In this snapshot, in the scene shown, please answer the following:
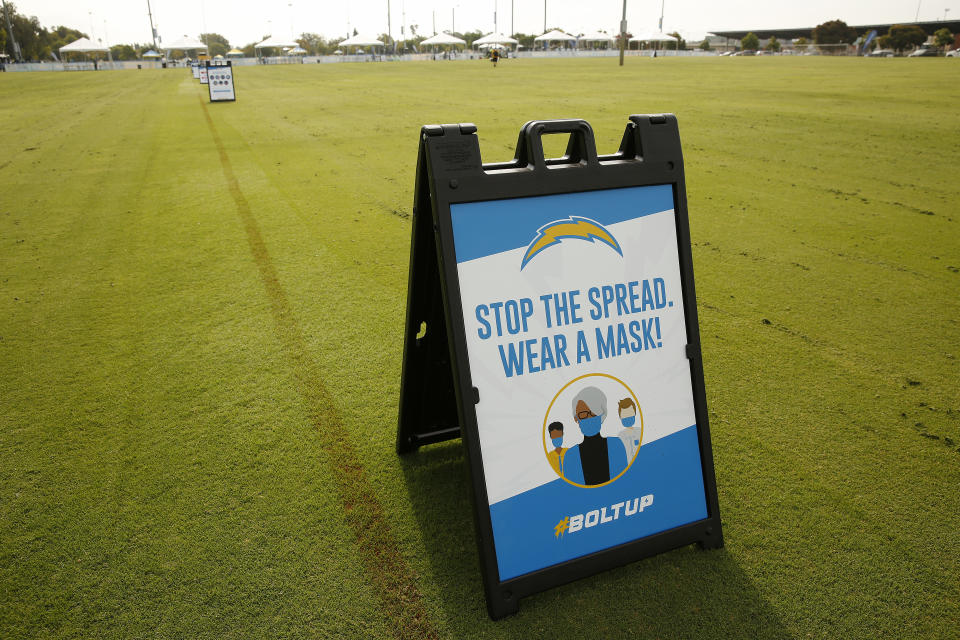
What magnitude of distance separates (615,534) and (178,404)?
7.49 feet

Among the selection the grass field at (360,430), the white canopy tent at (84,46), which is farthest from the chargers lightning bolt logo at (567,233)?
the white canopy tent at (84,46)

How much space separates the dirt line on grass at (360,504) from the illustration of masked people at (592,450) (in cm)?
66

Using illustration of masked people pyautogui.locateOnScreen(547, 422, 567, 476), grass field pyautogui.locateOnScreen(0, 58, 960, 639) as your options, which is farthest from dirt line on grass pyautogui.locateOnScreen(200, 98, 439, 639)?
illustration of masked people pyautogui.locateOnScreen(547, 422, 567, 476)

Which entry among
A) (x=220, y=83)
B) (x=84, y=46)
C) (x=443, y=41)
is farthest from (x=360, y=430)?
(x=84, y=46)

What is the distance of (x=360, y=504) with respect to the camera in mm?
2457

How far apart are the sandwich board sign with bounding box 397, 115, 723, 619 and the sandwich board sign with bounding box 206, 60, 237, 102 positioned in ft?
68.6

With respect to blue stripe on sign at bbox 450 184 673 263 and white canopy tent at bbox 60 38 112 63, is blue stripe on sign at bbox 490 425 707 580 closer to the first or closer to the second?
blue stripe on sign at bbox 450 184 673 263

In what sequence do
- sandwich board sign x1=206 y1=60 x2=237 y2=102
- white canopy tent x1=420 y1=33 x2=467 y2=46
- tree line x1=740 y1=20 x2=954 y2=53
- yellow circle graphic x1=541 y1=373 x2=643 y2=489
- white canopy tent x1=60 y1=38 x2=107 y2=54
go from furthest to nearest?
white canopy tent x1=420 y1=33 x2=467 y2=46, white canopy tent x1=60 y1=38 x2=107 y2=54, tree line x1=740 y1=20 x2=954 y2=53, sandwich board sign x1=206 y1=60 x2=237 y2=102, yellow circle graphic x1=541 y1=373 x2=643 y2=489

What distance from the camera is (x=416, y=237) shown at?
2111 millimetres

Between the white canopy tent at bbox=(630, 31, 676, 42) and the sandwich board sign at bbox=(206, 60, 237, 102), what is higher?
the white canopy tent at bbox=(630, 31, 676, 42)

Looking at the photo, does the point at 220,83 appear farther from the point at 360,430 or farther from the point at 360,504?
the point at 360,504

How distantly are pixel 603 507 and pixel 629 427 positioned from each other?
0.27 meters

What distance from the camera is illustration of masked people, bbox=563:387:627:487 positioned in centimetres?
197

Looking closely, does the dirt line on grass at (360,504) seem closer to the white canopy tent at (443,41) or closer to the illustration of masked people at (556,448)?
the illustration of masked people at (556,448)
